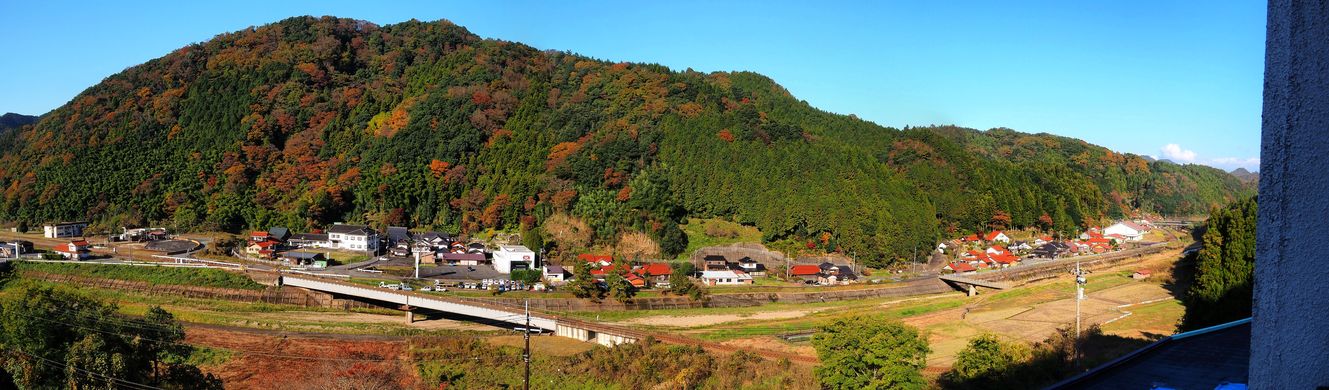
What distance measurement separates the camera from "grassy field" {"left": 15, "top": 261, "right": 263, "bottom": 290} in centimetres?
2608

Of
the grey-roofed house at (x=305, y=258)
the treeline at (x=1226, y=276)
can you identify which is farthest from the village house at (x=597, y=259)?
the treeline at (x=1226, y=276)

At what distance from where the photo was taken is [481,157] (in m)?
39.2

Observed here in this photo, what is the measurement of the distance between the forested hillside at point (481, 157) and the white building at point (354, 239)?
3.11m

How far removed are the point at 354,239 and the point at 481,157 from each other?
871 centimetres

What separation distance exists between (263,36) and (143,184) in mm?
15317

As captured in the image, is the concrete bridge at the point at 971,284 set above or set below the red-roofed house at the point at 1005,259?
below

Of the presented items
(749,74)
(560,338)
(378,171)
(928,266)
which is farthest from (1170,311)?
(749,74)

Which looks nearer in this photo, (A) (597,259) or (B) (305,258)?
(A) (597,259)

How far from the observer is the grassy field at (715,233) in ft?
105

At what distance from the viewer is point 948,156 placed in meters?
39.8

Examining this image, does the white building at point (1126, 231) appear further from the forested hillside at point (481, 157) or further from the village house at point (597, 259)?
the village house at point (597, 259)

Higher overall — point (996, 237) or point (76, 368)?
point (996, 237)

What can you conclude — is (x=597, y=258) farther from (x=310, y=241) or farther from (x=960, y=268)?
(x=960, y=268)

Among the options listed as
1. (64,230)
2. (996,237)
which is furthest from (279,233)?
(996,237)
